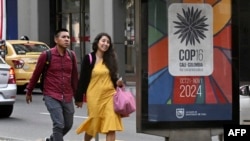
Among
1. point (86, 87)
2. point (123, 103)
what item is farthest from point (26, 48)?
point (123, 103)

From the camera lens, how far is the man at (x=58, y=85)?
7992 mm

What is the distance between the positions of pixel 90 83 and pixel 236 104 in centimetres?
192

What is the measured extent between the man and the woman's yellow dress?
328 millimetres

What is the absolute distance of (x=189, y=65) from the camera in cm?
782

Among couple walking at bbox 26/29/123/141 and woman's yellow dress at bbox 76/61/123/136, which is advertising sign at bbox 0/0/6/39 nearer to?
couple walking at bbox 26/29/123/141

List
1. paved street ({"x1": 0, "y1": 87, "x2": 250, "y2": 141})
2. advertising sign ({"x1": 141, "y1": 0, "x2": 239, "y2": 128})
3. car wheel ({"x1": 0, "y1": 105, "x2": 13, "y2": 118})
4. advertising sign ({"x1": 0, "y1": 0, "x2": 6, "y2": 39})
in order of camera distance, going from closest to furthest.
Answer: advertising sign ({"x1": 141, "y1": 0, "x2": 239, "y2": 128}) → paved street ({"x1": 0, "y1": 87, "x2": 250, "y2": 141}) → advertising sign ({"x1": 0, "y1": 0, "x2": 6, "y2": 39}) → car wheel ({"x1": 0, "y1": 105, "x2": 13, "y2": 118})

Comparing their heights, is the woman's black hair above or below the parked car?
above

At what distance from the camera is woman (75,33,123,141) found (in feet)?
25.9

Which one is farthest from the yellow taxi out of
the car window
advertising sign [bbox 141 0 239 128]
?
advertising sign [bbox 141 0 239 128]

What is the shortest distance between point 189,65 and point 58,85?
5.72 feet

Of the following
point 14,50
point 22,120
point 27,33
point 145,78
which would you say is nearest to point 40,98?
point 14,50

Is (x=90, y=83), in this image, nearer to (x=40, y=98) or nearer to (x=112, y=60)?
(x=112, y=60)

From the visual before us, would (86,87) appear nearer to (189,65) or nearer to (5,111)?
(189,65)

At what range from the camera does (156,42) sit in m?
7.65
